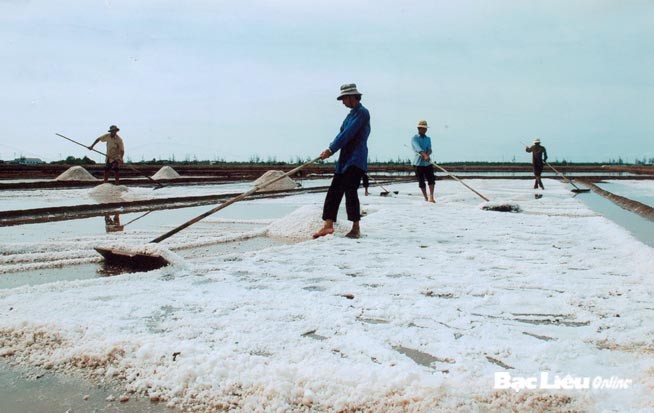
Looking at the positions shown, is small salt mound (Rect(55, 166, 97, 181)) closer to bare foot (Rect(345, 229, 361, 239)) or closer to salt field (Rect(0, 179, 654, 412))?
salt field (Rect(0, 179, 654, 412))

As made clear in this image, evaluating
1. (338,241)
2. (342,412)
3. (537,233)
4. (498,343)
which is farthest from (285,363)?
(537,233)

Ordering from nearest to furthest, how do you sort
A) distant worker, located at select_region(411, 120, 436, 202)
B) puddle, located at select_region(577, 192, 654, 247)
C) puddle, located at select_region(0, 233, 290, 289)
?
puddle, located at select_region(0, 233, 290, 289), puddle, located at select_region(577, 192, 654, 247), distant worker, located at select_region(411, 120, 436, 202)

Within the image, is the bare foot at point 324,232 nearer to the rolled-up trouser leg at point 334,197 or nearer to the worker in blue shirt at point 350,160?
the worker in blue shirt at point 350,160

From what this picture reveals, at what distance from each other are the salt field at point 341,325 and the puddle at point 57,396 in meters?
0.02

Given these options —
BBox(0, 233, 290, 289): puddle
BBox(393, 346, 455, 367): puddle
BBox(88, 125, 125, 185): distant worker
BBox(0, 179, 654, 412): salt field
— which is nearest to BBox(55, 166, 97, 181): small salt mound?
BBox(88, 125, 125, 185): distant worker

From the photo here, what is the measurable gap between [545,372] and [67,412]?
4.89 feet

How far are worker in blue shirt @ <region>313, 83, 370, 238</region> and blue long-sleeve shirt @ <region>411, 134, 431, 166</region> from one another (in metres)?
3.98

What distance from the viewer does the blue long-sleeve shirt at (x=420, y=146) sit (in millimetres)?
8875

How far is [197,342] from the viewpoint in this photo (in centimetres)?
193

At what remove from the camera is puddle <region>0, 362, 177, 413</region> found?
1.47 metres

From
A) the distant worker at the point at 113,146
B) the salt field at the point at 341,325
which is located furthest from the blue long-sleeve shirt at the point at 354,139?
the distant worker at the point at 113,146

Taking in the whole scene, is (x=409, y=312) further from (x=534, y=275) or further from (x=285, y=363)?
(x=534, y=275)

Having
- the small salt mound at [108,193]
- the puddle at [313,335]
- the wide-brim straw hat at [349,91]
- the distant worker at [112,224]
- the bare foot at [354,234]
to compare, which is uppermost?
the wide-brim straw hat at [349,91]

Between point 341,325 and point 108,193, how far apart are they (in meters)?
9.63
